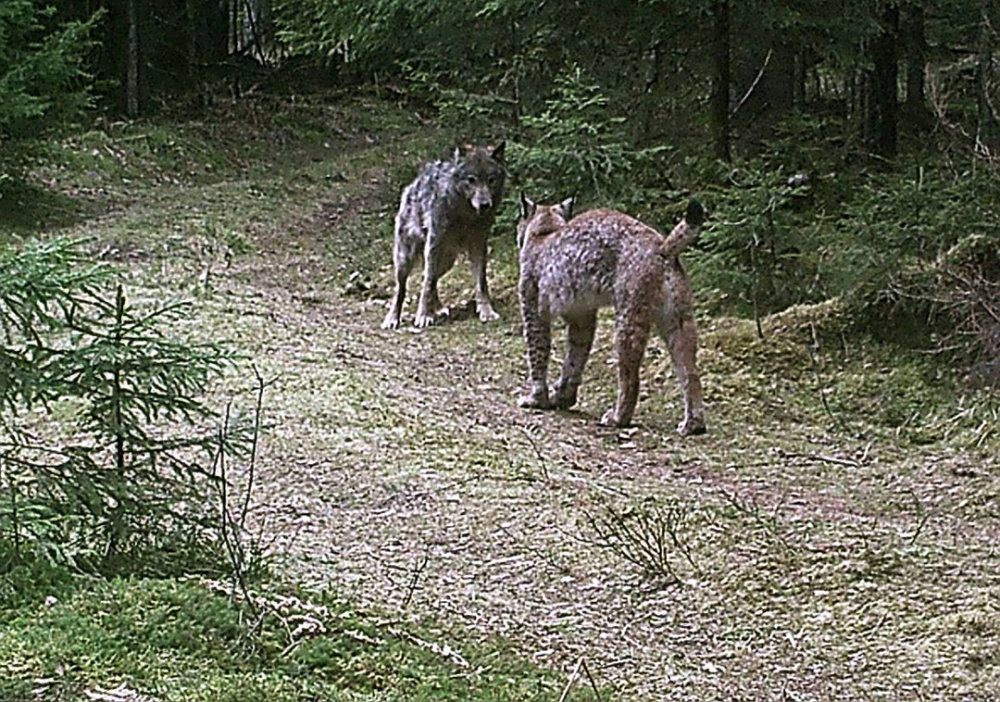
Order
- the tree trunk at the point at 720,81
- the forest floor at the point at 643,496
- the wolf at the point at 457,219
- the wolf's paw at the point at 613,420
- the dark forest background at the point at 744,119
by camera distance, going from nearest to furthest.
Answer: the forest floor at the point at 643,496 → the wolf's paw at the point at 613,420 → the dark forest background at the point at 744,119 → the tree trunk at the point at 720,81 → the wolf at the point at 457,219

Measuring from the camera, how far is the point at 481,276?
521 inches

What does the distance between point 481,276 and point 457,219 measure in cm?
61

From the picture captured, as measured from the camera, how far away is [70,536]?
505cm

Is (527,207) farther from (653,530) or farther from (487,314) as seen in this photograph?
(653,530)

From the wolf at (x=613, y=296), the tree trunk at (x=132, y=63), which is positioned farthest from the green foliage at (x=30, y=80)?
the wolf at (x=613, y=296)

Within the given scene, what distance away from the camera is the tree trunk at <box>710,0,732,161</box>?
1283 centimetres

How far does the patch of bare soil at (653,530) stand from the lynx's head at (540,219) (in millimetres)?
1241

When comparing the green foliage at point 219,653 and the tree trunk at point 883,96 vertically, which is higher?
the tree trunk at point 883,96

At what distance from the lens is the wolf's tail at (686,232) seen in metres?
8.96

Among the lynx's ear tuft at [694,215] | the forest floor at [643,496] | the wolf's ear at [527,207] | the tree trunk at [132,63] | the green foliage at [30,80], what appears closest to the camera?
the forest floor at [643,496]

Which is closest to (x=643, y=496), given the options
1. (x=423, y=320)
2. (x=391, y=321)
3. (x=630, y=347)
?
(x=630, y=347)

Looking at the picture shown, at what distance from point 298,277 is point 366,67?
5880mm

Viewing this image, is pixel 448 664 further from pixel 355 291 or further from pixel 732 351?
pixel 355 291

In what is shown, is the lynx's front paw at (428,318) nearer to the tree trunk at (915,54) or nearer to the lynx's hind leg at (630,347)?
the lynx's hind leg at (630,347)
